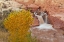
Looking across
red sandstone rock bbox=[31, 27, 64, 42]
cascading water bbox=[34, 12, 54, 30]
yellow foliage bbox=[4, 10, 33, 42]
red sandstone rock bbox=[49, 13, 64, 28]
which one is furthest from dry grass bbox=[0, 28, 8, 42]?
red sandstone rock bbox=[49, 13, 64, 28]

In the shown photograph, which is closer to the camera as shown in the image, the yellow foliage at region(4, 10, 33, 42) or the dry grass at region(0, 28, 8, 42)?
the yellow foliage at region(4, 10, 33, 42)

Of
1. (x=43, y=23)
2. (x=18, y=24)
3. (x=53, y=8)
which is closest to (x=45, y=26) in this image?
Result: (x=43, y=23)

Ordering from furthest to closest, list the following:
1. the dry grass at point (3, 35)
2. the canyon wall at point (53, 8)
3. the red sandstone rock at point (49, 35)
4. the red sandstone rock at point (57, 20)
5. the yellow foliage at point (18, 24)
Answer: the canyon wall at point (53, 8) < the red sandstone rock at point (57, 20) < the red sandstone rock at point (49, 35) < the dry grass at point (3, 35) < the yellow foliage at point (18, 24)

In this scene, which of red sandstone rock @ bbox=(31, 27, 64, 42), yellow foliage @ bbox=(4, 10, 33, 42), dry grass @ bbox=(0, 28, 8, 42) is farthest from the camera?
red sandstone rock @ bbox=(31, 27, 64, 42)

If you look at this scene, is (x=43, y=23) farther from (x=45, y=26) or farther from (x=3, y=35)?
(x=3, y=35)

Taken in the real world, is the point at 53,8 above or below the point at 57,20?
above

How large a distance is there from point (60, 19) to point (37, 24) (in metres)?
1.20

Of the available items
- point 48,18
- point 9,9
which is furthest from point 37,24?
point 9,9

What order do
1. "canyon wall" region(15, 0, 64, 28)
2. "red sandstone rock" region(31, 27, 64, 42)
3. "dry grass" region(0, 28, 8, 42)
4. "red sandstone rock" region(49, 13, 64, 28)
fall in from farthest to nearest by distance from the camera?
"canyon wall" region(15, 0, 64, 28) → "red sandstone rock" region(49, 13, 64, 28) → "red sandstone rock" region(31, 27, 64, 42) → "dry grass" region(0, 28, 8, 42)

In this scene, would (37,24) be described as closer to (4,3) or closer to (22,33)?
(4,3)

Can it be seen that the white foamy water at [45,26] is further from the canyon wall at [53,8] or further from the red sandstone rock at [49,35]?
the red sandstone rock at [49,35]

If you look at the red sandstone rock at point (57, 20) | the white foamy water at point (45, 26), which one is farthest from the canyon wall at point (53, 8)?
the white foamy water at point (45, 26)

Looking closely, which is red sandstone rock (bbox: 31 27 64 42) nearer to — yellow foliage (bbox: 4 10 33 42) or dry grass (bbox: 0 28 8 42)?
dry grass (bbox: 0 28 8 42)

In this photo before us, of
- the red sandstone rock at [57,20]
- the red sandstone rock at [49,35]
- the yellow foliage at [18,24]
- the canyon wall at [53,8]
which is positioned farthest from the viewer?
the canyon wall at [53,8]
